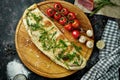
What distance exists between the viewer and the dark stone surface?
18.0 feet

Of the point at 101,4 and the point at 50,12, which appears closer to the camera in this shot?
the point at 50,12

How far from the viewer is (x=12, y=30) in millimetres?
5676

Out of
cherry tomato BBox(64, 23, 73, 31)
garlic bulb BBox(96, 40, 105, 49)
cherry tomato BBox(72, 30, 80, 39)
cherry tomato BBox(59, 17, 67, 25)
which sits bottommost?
garlic bulb BBox(96, 40, 105, 49)

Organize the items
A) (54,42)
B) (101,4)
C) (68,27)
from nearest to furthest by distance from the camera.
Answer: (54,42)
(68,27)
(101,4)

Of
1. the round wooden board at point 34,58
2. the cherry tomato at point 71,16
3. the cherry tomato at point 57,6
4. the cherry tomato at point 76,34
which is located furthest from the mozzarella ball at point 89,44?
the cherry tomato at point 57,6

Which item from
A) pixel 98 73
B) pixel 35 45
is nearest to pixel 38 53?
pixel 35 45

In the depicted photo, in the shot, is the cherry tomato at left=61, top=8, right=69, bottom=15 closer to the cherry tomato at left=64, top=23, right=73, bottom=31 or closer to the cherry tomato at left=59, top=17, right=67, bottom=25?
the cherry tomato at left=59, top=17, right=67, bottom=25

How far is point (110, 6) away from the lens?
18.7 feet

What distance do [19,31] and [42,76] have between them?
740 mm

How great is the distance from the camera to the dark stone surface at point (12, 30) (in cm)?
Result: 550

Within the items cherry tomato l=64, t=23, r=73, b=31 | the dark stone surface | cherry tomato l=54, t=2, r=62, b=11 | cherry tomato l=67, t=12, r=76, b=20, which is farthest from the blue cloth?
cherry tomato l=54, t=2, r=62, b=11

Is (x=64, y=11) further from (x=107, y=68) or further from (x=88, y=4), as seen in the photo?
(x=107, y=68)

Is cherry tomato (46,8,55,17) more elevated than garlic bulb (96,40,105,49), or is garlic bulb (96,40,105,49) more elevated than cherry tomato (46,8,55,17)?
cherry tomato (46,8,55,17)

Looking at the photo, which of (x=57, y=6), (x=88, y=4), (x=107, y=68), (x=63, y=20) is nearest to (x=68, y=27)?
(x=63, y=20)
